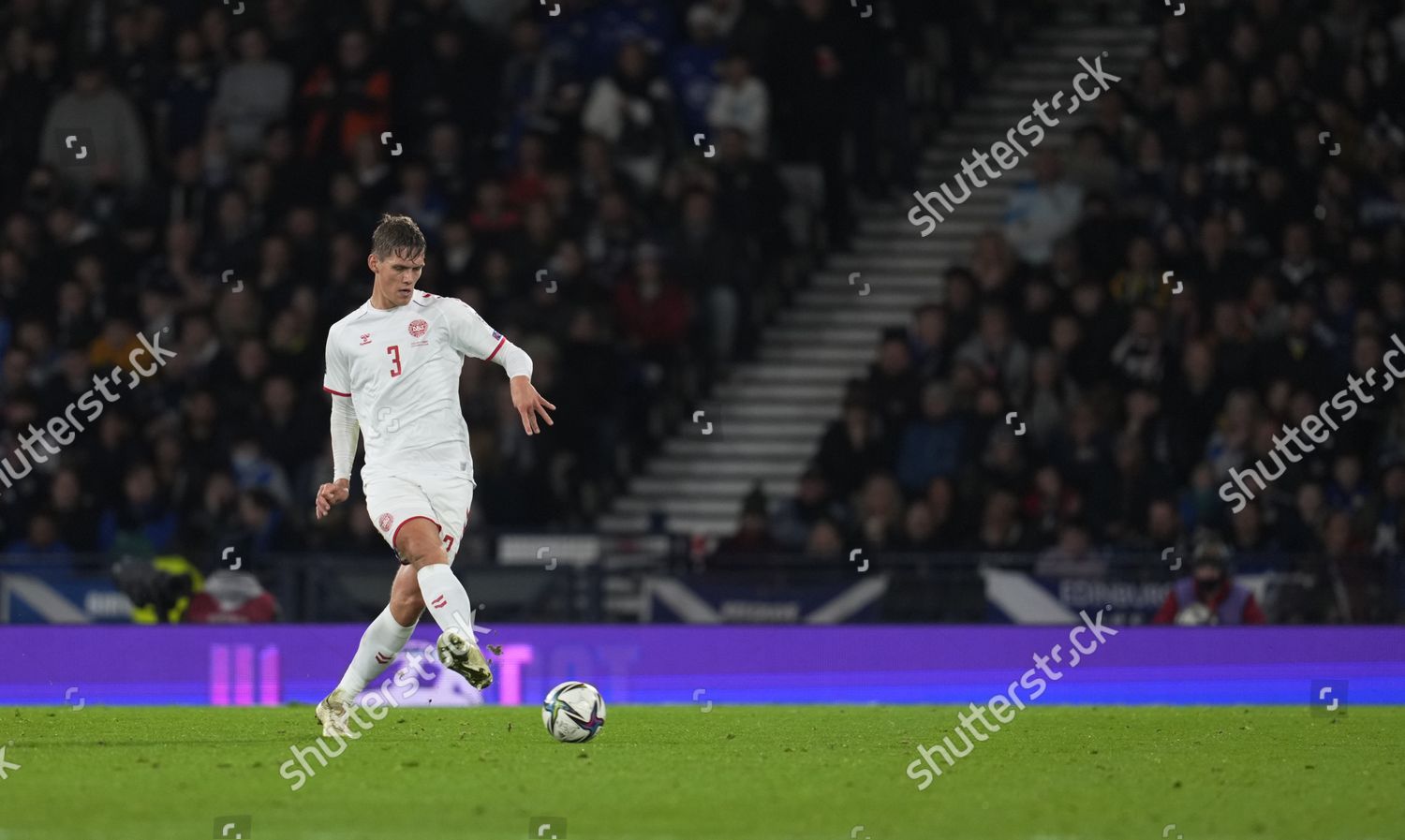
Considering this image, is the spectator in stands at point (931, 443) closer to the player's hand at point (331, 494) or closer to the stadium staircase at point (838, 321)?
the stadium staircase at point (838, 321)

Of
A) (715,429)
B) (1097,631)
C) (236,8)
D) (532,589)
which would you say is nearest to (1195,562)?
(1097,631)

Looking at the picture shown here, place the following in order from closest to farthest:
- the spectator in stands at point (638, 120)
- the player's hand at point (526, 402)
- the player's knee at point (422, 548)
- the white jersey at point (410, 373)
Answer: the player's hand at point (526, 402)
the player's knee at point (422, 548)
the white jersey at point (410, 373)
the spectator in stands at point (638, 120)

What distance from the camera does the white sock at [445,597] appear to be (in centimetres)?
945

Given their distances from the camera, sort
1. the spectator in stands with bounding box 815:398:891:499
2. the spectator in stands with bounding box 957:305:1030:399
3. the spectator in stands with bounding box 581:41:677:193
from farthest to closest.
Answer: the spectator in stands with bounding box 581:41:677:193 < the spectator in stands with bounding box 957:305:1030:399 < the spectator in stands with bounding box 815:398:891:499

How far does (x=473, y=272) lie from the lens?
18.3m

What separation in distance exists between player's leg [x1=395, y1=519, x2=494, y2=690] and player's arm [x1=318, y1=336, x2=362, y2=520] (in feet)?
1.24

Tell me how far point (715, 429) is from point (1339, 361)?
17.0ft

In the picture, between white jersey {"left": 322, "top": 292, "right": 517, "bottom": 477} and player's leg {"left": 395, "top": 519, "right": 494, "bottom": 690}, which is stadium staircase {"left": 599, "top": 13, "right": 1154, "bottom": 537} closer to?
white jersey {"left": 322, "top": 292, "right": 517, "bottom": 477}

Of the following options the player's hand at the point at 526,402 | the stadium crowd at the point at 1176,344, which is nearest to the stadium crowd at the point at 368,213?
the stadium crowd at the point at 1176,344

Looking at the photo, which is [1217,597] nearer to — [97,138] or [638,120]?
[638,120]

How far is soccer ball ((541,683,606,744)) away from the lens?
32.7 feet

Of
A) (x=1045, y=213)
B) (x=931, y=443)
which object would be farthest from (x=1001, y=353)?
(x=1045, y=213)

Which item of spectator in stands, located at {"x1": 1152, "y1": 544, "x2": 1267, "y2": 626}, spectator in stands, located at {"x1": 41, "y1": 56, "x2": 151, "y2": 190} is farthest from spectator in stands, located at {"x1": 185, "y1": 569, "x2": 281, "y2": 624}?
spectator in stands, located at {"x1": 1152, "y1": 544, "x2": 1267, "y2": 626}

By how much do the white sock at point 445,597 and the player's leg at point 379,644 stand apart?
0.94ft
